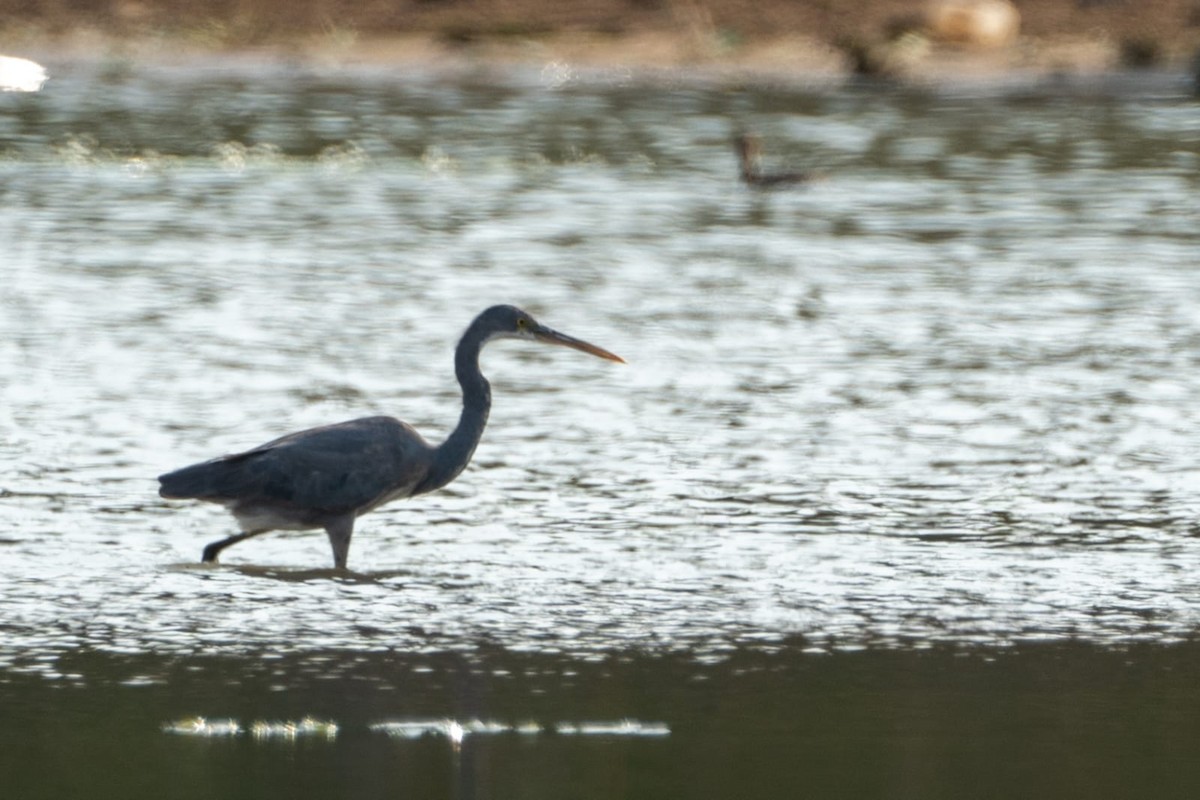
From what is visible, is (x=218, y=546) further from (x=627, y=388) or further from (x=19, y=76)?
(x=19, y=76)

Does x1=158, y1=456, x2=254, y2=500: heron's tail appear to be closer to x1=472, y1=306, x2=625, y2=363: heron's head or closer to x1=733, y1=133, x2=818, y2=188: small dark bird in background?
x1=472, y1=306, x2=625, y2=363: heron's head

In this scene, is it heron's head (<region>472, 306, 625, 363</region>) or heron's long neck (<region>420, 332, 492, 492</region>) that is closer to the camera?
heron's long neck (<region>420, 332, 492, 492</region>)

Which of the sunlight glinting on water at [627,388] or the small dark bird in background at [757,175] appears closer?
the sunlight glinting on water at [627,388]

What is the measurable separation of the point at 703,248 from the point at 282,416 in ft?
21.4

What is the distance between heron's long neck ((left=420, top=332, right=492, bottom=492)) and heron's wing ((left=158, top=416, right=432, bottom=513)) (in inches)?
4.9

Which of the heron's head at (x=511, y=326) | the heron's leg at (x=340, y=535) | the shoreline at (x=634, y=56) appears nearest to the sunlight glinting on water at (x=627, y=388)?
the heron's leg at (x=340, y=535)

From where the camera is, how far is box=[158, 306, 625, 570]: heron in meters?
8.10

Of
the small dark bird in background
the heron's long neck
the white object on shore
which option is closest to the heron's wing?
the heron's long neck

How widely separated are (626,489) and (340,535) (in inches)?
60.4

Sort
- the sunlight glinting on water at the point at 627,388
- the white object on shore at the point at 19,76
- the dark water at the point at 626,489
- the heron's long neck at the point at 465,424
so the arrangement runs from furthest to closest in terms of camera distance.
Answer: the white object on shore at the point at 19,76, the heron's long neck at the point at 465,424, the sunlight glinting on water at the point at 627,388, the dark water at the point at 626,489

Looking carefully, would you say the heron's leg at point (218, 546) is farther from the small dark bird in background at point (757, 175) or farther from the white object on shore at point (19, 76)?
the white object on shore at point (19, 76)

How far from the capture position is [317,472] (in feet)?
26.6

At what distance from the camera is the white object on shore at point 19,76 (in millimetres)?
28391

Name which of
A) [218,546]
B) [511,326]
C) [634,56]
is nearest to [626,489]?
[511,326]
